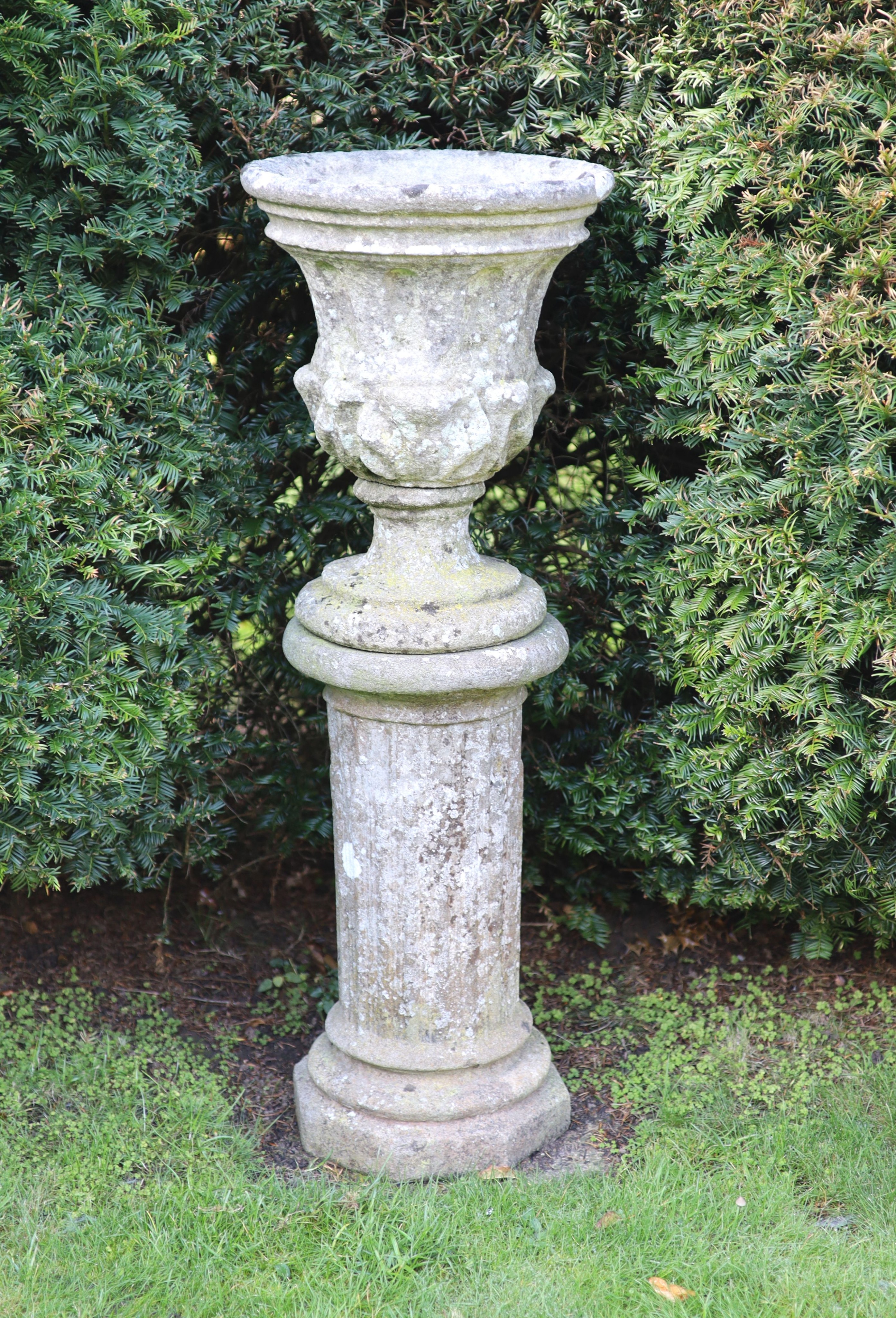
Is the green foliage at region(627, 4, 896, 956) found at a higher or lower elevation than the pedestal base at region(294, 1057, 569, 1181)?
higher

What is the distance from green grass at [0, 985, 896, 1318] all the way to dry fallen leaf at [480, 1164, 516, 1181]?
4 cm

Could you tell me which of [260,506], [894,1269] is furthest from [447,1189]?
[260,506]

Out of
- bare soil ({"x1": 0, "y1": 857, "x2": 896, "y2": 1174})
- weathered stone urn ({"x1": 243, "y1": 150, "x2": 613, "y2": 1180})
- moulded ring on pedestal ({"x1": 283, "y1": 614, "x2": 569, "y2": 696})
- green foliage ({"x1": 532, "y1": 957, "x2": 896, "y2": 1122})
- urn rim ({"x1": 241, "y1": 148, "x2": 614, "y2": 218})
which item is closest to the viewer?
urn rim ({"x1": 241, "y1": 148, "x2": 614, "y2": 218})

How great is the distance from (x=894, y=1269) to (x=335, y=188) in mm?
2523

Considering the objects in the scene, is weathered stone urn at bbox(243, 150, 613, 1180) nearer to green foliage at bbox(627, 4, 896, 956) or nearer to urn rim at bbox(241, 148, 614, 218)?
urn rim at bbox(241, 148, 614, 218)

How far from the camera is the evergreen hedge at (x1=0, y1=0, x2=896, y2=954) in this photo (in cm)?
283

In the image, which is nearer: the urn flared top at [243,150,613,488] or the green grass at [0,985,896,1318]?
the urn flared top at [243,150,613,488]

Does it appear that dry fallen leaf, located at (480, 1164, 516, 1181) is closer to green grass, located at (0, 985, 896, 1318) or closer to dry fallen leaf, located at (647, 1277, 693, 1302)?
green grass, located at (0, 985, 896, 1318)

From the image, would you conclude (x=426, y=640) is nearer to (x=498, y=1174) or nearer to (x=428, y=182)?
(x=428, y=182)

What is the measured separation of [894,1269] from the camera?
8.81 feet

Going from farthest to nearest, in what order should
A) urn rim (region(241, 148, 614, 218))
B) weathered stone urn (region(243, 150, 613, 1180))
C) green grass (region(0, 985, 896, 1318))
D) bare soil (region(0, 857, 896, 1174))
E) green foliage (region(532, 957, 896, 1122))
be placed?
bare soil (region(0, 857, 896, 1174)) → green foliage (region(532, 957, 896, 1122)) → green grass (region(0, 985, 896, 1318)) → weathered stone urn (region(243, 150, 613, 1180)) → urn rim (region(241, 148, 614, 218))

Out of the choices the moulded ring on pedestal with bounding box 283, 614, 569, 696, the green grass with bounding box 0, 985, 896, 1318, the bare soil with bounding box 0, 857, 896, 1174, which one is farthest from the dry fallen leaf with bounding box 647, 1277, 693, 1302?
the moulded ring on pedestal with bounding box 283, 614, 569, 696

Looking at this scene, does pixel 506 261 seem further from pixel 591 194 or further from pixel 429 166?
pixel 429 166

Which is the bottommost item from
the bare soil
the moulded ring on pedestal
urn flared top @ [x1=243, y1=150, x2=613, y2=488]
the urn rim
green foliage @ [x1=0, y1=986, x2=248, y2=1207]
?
the bare soil
